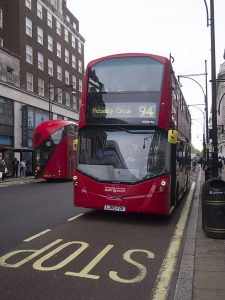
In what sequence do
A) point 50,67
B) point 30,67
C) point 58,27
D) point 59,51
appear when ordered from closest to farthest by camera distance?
point 30,67, point 50,67, point 58,27, point 59,51

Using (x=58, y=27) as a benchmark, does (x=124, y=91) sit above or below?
below

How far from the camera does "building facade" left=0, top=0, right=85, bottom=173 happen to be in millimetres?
36969

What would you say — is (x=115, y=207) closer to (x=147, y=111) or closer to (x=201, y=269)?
(x=147, y=111)

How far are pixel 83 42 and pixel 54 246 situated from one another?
183 ft

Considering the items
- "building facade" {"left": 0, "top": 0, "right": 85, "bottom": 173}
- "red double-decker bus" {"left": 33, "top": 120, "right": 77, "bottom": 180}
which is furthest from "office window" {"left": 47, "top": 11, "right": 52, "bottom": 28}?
"red double-decker bus" {"left": 33, "top": 120, "right": 77, "bottom": 180}

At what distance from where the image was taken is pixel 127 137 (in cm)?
1073

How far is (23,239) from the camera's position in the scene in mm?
8422

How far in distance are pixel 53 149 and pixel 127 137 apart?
15.6 m

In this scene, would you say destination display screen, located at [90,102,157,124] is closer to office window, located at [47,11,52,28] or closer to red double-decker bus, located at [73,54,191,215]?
red double-decker bus, located at [73,54,191,215]

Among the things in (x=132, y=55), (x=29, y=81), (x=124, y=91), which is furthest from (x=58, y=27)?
(x=124, y=91)

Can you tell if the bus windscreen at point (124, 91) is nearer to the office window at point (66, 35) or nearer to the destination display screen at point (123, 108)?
the destination display screen at point (123, 108)

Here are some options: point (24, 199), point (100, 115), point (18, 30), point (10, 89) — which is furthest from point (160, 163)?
point (18, 30)

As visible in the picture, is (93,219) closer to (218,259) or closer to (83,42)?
(218,259)

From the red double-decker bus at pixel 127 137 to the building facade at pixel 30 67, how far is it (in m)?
18.7
